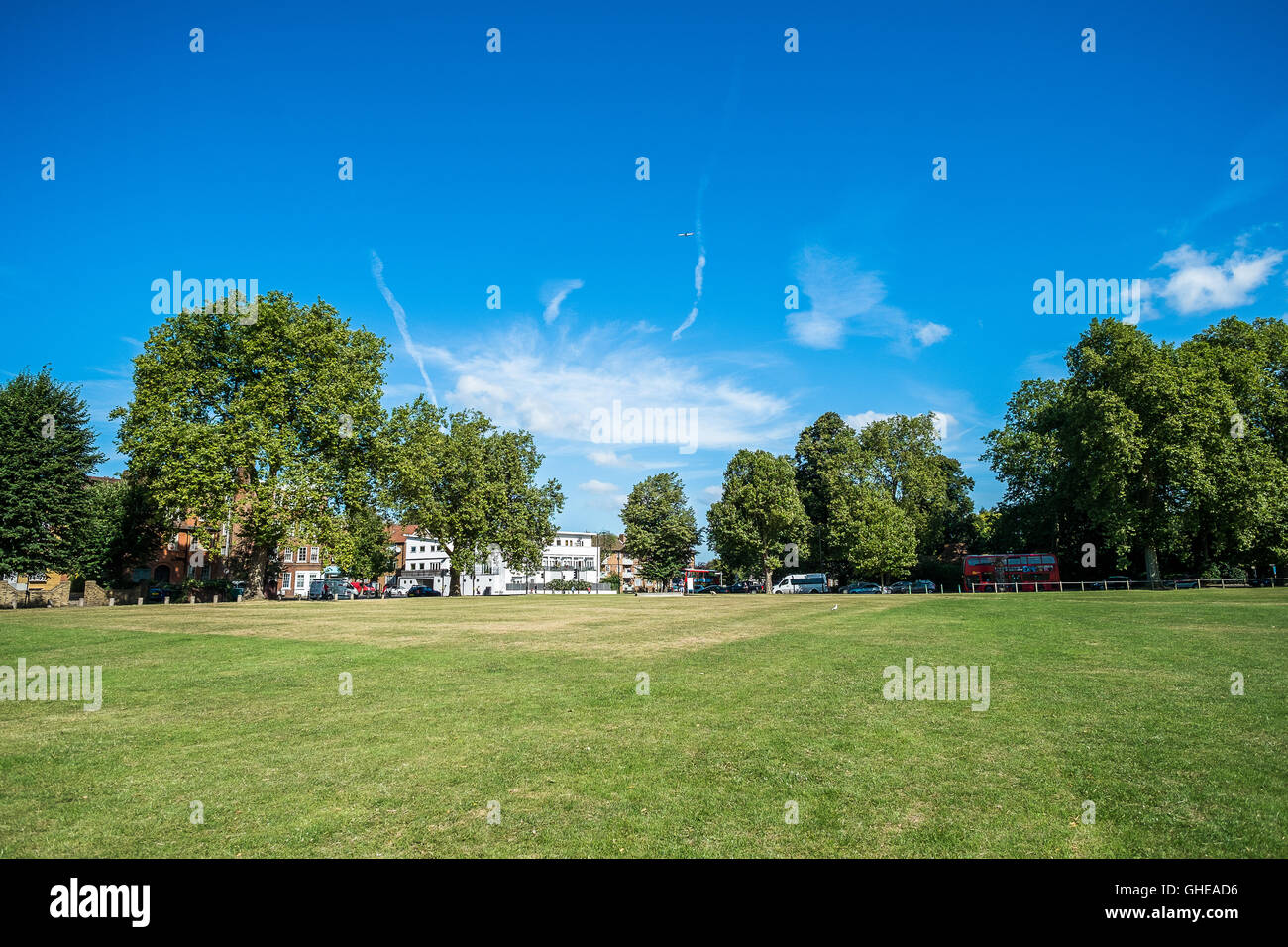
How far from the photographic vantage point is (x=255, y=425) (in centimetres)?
4356

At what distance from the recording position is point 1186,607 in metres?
31.0

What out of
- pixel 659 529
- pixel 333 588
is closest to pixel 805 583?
pixel 659 529

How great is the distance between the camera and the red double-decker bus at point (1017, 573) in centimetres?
6688

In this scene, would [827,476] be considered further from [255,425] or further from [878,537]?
[255,425]

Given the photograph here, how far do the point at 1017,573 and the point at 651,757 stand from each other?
236 feet

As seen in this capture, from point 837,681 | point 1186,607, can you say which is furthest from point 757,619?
point 1186,607

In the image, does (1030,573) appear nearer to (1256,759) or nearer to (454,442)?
(454,442)

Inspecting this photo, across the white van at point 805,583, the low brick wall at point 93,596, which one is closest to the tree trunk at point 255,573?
the low brick wall at point 93,596

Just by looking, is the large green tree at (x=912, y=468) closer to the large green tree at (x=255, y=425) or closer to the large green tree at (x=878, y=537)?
the large green tree at (x=878, y=537)

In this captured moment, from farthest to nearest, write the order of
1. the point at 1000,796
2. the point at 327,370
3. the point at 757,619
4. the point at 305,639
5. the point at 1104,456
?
1. the point at 1104,456
2. the point at 327,370
3. the point at 757,619
4. the point at 305,639
5. the point at 1000,796

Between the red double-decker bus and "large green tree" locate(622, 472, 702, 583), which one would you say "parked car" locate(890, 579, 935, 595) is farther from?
"large green tree" locate(622, 472, 702, 583)

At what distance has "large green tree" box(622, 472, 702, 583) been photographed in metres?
102

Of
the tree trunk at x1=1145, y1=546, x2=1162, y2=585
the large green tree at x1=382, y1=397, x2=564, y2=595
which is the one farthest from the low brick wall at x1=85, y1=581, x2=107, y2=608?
the tree trunk at x1=1145, y1=546, x2=1162, y2=585
